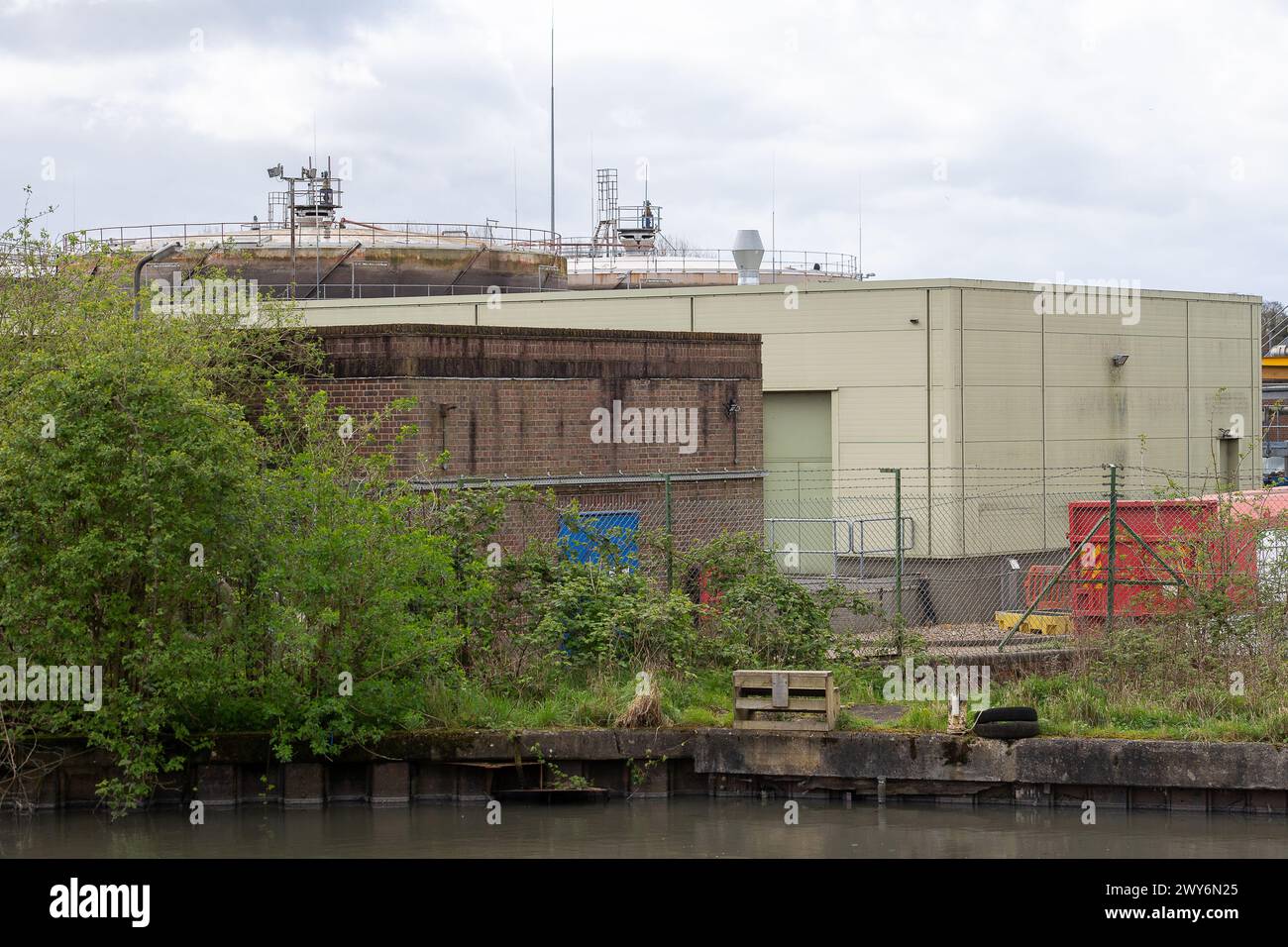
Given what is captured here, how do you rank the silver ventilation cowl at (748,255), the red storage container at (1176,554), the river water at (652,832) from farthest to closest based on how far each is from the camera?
the silver ventilation cowl at (748,255) < the red storage container at (1176,554) < the river water at (652,832)

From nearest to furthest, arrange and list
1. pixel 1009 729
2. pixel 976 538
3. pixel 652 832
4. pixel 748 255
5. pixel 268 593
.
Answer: pixel 652 832 → pixel 1009 729 → pixel 268 593 → pixel 976 538 → pixel 748 255

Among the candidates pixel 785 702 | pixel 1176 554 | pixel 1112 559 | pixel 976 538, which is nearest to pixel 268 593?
pixel 785 702

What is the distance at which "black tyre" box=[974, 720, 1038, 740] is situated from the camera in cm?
1518

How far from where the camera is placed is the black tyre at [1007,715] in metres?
15.3

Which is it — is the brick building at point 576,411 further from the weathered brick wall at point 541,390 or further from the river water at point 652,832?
the river water at point 652,832

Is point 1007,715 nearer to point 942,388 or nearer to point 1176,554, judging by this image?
point 1176,554

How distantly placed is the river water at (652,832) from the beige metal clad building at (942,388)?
1469 cm

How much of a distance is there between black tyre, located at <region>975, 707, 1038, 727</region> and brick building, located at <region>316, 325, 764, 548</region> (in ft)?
22.3

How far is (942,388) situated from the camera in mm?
31234

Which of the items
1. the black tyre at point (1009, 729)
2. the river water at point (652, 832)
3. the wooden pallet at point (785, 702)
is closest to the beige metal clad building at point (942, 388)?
the wooden pallet at point (785, 702)

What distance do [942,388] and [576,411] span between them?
11.2 meters

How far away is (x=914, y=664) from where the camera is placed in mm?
17656
